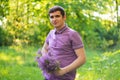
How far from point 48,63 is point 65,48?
21 cm

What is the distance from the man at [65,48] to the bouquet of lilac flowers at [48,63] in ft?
0.17

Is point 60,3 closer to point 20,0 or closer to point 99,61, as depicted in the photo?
point 20,0

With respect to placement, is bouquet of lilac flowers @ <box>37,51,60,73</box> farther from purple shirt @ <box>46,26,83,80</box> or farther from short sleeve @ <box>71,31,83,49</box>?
short sleeve @ <box>71,31,83,49</box>

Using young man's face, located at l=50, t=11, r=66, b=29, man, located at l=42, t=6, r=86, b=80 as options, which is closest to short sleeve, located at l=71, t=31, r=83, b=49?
man, located at l=42, t=6, r=86, b=80

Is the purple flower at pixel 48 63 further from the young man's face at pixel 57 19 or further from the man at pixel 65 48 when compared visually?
the young man's face at pixel 57 19

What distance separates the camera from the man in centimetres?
307

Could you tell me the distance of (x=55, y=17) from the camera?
3184 millimetres

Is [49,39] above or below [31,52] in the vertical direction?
above

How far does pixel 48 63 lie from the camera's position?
3.09 meters

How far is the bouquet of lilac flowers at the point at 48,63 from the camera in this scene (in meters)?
3.04

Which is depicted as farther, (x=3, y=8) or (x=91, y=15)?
(x=91, y=15)

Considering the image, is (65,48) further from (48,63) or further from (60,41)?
(48,63)

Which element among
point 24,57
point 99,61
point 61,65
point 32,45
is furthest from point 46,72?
point 32,45

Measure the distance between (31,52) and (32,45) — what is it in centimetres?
66
